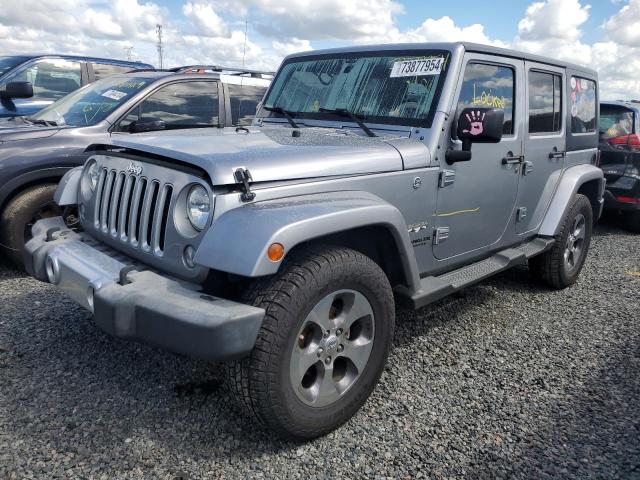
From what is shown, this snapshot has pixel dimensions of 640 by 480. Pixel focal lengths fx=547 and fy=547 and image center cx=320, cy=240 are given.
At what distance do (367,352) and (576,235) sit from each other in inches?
119

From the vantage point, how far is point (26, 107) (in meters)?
6.46

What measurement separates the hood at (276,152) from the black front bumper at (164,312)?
1.67 feet

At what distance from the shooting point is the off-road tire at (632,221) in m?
7.31

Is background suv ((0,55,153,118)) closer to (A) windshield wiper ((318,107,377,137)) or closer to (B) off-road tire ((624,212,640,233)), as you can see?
(A) windshield wiper ((318,107,377,137))

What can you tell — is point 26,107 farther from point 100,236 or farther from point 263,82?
point 100,236

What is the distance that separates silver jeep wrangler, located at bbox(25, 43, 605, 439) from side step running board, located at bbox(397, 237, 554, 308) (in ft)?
0.05

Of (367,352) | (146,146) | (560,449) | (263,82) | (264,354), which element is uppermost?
(263,82)

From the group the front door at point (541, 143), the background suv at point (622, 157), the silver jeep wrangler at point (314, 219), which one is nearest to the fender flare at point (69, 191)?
the silver jeep wrangler at point (314, 219)

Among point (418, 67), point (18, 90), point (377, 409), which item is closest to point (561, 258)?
point (418, 67)

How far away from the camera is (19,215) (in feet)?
14.3

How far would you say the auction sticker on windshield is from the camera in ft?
10.9

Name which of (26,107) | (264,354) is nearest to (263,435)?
(264,354)

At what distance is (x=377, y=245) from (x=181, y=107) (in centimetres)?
325

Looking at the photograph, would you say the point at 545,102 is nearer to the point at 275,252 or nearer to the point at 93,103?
the point at 275,252
